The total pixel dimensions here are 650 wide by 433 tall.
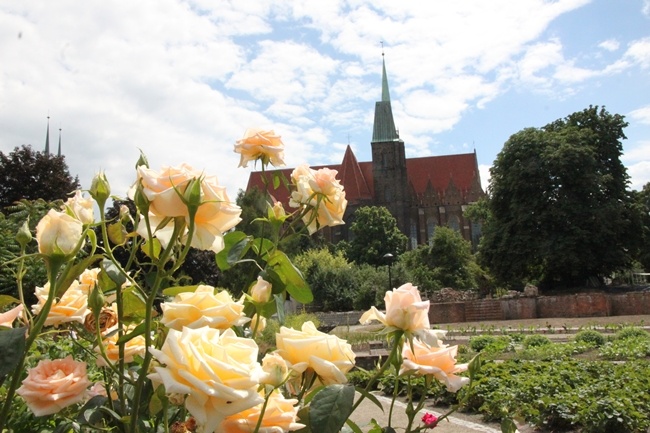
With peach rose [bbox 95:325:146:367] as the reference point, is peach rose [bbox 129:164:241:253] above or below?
above

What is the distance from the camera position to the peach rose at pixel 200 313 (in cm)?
97

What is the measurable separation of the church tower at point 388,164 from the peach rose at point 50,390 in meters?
64.7

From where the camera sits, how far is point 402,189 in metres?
65.6

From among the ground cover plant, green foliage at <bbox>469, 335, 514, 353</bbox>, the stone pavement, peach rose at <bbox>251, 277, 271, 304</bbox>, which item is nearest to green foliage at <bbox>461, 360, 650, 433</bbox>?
the ground cover plant

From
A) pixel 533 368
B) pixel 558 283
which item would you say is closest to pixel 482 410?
pixel 533 368

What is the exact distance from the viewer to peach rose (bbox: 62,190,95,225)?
1.20 m

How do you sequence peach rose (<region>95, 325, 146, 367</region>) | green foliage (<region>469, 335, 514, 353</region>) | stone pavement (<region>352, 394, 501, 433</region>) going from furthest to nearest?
green foliage (<region>469, 335, 514, 353</region>) < stone pavement (<region>352, 394, 501, 433</region>) < peach rose (<region>95, 325, 146, 367</region>)

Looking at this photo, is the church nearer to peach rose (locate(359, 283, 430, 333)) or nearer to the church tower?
the church tower

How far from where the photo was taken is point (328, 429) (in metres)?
1.00

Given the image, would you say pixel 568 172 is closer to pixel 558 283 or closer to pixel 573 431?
pixel 558 283

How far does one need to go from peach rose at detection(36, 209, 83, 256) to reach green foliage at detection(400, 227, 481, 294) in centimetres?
3836

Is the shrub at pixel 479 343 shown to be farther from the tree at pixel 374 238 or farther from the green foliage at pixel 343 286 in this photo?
the tree at pixel 374 238

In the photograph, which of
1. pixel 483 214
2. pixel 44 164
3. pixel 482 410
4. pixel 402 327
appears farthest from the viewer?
pixel 483 214

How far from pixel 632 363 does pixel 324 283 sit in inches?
968
